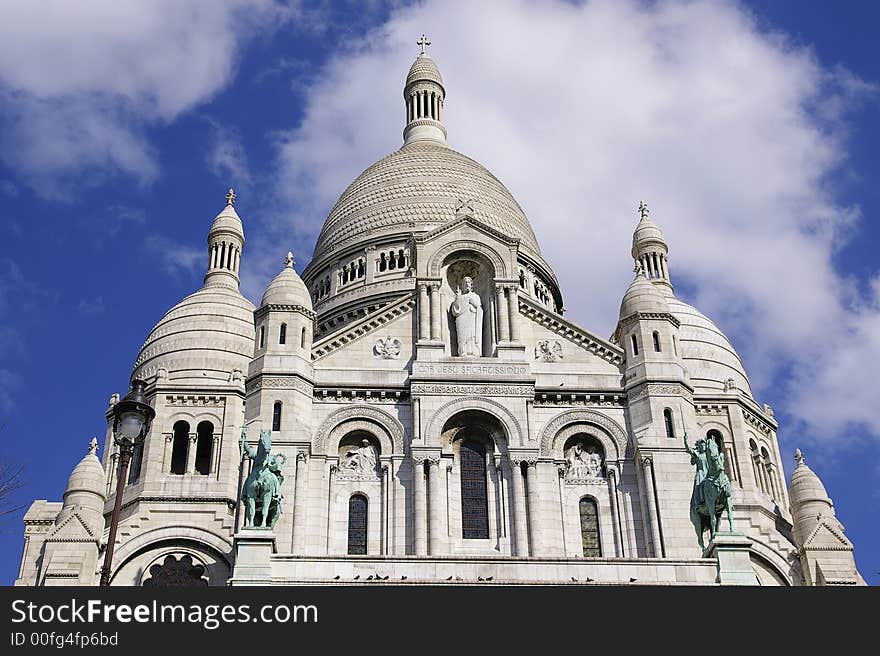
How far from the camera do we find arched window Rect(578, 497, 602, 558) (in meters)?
36.1

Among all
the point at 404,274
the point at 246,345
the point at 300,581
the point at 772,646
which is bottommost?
the point at 772,646

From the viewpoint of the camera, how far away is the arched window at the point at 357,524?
3566cm

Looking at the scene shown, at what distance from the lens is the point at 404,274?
185 feet

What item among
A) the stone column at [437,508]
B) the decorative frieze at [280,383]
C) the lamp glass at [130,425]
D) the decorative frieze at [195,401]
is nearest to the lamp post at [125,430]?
the lamp glass at [130,425]

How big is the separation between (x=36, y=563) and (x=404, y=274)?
69.0ft

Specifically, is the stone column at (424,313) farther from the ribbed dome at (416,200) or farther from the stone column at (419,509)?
the ribbed dome at (416,200)

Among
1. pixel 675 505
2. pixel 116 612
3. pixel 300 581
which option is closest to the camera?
pixel 116 612

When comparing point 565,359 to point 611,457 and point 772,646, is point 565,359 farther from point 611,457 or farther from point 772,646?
point 772,646

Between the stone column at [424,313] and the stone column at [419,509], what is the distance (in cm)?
491

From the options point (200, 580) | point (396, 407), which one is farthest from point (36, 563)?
point (396, 407)

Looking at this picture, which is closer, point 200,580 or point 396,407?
point 396,407

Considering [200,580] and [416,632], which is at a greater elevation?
[200,580]

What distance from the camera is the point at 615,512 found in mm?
36594

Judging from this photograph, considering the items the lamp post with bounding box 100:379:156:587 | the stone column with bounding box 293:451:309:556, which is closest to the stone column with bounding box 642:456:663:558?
the stone column with bounding box 293:451:309:556
